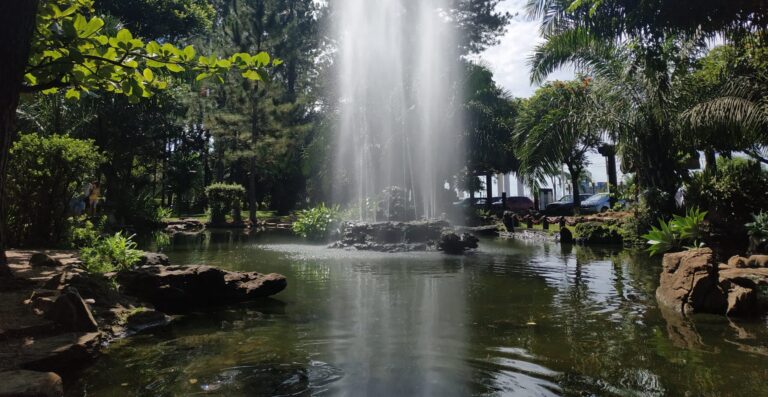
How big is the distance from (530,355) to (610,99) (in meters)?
13.7

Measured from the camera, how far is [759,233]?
10.7 metres

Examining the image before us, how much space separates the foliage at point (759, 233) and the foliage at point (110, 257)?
12209 mm

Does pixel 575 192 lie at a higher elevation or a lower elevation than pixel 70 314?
higher

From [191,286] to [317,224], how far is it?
42.6 feet

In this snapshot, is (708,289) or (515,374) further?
(708,289)

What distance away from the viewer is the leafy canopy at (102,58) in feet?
14.0

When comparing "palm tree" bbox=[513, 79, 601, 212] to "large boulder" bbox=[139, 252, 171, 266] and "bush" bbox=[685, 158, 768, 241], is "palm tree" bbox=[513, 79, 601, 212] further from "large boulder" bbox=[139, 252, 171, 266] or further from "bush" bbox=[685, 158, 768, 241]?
"large boulder" bbox=[139, 252, 171, 266]

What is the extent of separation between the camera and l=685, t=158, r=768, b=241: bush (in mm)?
12750

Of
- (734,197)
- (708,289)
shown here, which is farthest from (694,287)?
(734,197)

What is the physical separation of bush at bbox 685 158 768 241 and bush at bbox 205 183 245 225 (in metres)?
23.9

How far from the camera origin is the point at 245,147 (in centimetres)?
3178

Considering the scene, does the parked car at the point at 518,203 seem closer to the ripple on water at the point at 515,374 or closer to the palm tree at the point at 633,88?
the palm tree at the point at 633,88

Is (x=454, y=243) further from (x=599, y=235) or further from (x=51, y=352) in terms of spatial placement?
(x=51, y=352)

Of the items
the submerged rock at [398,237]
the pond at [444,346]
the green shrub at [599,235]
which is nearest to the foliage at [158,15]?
the submerged rock at [398,237]
